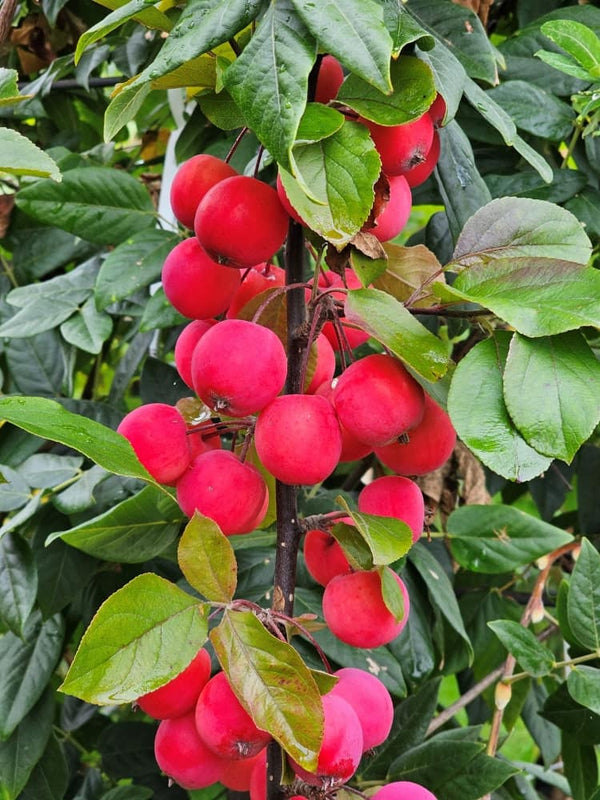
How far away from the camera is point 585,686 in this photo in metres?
0.83

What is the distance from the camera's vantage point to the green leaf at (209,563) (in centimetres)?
56

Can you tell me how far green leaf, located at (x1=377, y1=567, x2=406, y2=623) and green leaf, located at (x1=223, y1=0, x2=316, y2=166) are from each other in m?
0.28

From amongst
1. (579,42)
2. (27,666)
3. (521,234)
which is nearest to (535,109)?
(579,42)

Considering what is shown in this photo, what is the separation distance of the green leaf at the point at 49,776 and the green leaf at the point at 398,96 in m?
0.81

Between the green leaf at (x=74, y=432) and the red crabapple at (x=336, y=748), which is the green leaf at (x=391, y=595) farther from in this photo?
the green leaf at (x=74, y=432)

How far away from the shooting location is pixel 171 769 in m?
0.63

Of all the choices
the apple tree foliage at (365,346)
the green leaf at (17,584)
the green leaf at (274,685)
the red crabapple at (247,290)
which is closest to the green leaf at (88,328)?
the apple tree foliage at (365,346)

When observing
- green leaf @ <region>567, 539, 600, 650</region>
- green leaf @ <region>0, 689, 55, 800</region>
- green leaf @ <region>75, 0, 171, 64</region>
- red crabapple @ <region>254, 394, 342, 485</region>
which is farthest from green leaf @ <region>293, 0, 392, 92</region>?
green leaf @ <region>0, 689, 55, 800</region>

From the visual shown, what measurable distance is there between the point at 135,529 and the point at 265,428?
0.90 feet

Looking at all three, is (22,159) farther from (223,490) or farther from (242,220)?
(223,490)

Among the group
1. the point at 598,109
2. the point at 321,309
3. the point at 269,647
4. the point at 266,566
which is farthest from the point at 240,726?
the point at 598,109

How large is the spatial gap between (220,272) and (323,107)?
7.0 inches

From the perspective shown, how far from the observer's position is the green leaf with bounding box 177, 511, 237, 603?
0.56 m

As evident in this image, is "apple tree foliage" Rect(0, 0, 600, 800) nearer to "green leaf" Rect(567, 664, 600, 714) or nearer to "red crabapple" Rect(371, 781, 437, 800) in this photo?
"green leaf" Rect(567, 664, 600, 714)
